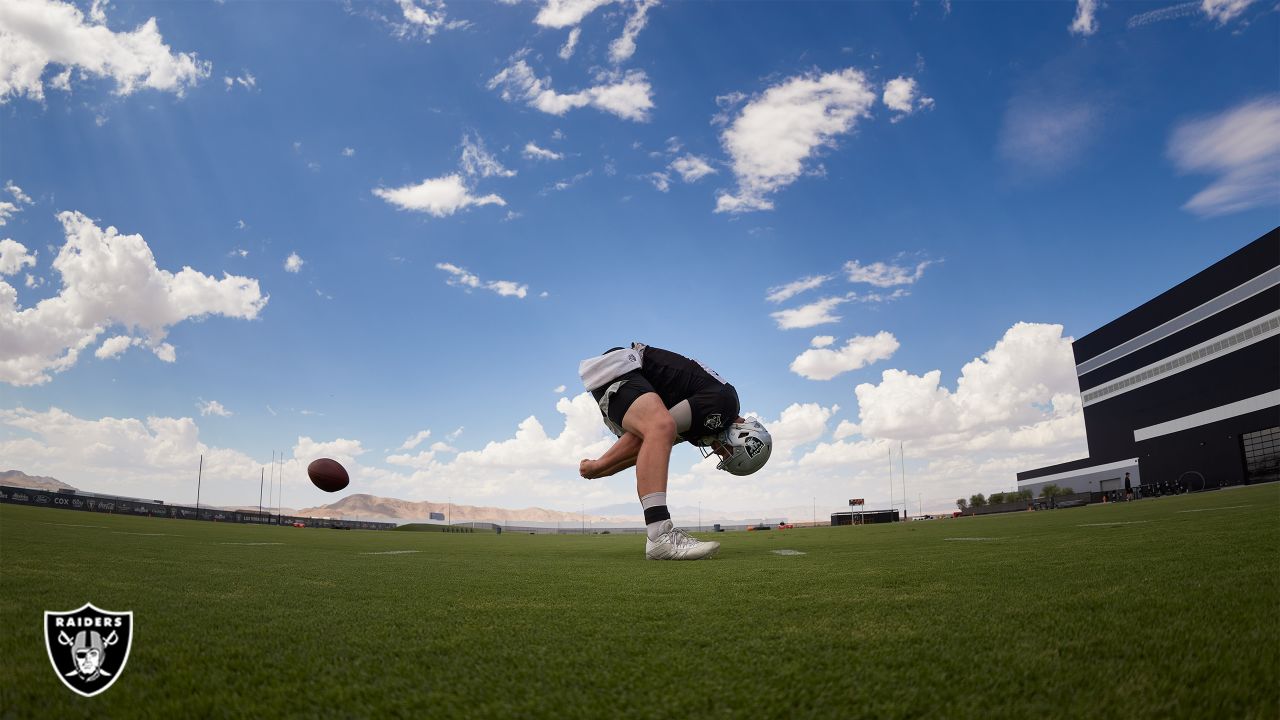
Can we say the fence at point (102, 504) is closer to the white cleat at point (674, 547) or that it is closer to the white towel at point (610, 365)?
the white towel at point (610, 365)

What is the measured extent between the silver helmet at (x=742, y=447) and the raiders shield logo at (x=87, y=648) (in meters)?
3.84

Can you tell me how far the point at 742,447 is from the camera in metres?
4.83

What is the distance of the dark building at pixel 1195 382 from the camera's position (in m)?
45.2

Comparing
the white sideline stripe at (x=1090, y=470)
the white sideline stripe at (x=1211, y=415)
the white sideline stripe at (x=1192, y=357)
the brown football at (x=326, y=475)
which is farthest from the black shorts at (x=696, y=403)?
the white sideline stripe at (x=1090, y=470)

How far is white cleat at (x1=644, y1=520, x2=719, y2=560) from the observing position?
4.36 metres

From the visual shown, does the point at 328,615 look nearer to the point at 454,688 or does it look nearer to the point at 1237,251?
the point at 454,688

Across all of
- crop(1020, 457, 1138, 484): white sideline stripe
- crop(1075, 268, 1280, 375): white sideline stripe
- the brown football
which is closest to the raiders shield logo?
the brown football

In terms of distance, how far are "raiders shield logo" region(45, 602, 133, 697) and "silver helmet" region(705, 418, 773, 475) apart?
384cm

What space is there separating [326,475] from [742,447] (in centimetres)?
1096

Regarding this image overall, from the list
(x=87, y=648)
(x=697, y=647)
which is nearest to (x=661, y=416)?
(x=697, y=647)

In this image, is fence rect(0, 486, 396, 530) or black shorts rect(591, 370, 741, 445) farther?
fence rect(0, 486, 396, 530)

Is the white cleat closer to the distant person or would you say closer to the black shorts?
the distant person

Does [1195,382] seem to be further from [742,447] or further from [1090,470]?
[742,447]

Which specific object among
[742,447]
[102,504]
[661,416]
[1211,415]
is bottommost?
[102,504]
